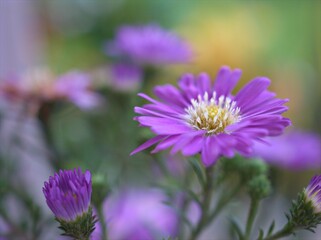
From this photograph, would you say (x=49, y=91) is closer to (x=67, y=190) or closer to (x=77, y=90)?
→ (x=77, y=90)

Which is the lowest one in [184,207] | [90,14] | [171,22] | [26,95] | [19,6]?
[184,207]

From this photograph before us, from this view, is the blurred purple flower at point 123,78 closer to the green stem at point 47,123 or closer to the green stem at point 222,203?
the green stem at point 47,123

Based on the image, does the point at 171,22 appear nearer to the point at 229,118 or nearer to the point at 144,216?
the point at 144,216

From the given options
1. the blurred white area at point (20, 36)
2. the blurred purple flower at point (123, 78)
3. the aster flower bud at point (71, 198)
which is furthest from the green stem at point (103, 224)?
the blurred white area at point (20, 36)

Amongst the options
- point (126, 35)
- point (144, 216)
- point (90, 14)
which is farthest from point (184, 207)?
point (90, 14)

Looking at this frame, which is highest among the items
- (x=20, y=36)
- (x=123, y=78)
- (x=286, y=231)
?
(x=20, y=36)

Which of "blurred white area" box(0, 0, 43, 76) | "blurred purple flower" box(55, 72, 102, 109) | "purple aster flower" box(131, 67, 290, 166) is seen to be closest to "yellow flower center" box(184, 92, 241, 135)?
"purple aster flower" box(131, 67, 290, 166)

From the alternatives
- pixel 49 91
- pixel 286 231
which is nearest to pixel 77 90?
pixel 49 91
